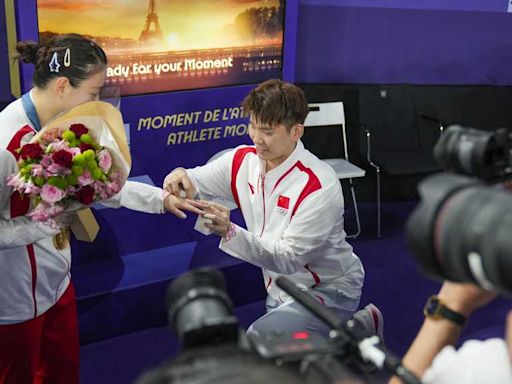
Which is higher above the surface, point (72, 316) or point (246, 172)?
point (246, 172)

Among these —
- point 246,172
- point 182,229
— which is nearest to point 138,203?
point 246,172

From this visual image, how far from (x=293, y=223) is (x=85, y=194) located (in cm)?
82

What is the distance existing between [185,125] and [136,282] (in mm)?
943

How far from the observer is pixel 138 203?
3033 millimetres

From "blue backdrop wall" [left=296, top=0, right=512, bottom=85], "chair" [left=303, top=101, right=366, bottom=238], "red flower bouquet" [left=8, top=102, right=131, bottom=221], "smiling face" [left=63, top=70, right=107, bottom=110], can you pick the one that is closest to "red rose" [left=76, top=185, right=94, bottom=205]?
"red flower bouquet" [left=8, top=102, right=131, bottom=221]

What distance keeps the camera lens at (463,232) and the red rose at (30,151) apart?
1.68 meters

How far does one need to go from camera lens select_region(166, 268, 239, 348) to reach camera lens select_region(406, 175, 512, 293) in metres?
0.30

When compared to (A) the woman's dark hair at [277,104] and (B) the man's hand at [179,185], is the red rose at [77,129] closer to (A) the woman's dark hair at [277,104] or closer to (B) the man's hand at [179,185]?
(B) the man's hand at [179,185]

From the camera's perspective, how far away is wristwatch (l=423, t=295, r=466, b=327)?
146cm

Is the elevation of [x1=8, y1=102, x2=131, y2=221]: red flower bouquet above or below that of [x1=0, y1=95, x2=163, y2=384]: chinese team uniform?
above

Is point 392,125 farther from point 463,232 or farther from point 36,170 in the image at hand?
point 463,232

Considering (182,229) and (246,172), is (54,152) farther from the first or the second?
(182,229)

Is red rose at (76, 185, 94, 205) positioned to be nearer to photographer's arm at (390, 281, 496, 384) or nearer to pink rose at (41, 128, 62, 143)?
pink rose at (41, 128, 62, 143)

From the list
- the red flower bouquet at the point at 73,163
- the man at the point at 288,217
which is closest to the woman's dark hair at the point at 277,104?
the man at the point at 288,217
